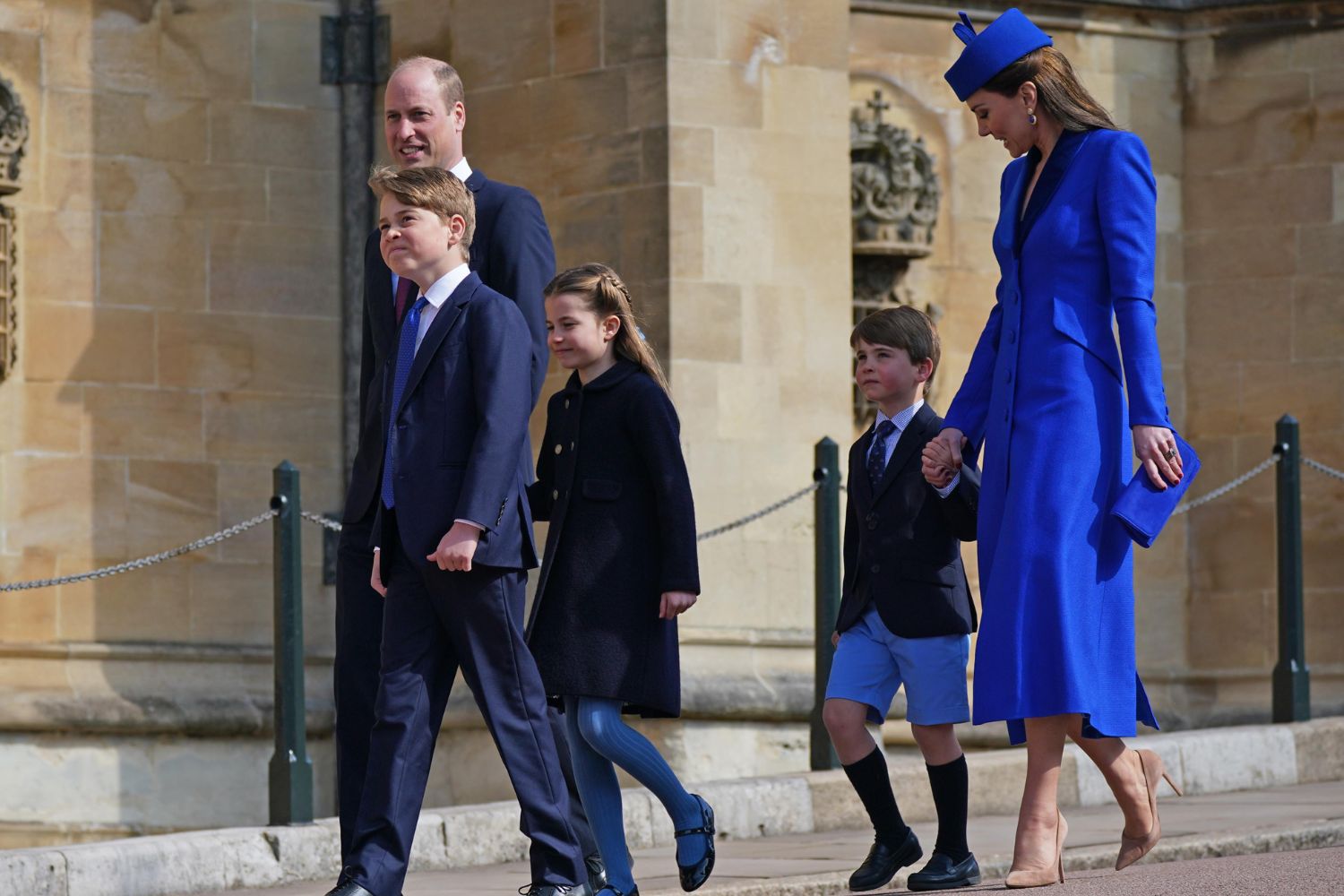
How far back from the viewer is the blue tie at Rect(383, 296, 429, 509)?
567 cm

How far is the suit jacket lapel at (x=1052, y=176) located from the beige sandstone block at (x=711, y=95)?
3850 mm

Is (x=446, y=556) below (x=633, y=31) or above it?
below

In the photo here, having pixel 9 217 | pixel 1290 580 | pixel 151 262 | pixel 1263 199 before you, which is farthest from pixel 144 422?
pixel 1263 199

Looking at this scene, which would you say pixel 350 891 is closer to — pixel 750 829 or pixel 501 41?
pixel 750 829

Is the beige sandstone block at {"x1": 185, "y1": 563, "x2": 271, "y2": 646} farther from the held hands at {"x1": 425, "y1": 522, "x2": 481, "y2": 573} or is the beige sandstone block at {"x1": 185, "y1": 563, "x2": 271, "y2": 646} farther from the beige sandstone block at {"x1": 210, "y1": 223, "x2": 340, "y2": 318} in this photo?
the held hands at {"x1": 425, "y1": 522, "x2": 481, "y2": 573}

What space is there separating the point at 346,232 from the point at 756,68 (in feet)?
6.24

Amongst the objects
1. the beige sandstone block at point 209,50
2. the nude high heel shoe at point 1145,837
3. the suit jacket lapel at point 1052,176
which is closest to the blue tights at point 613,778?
the nude high heel shoe at point 1145,837

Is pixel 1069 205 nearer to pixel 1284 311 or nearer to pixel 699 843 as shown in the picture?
pixel 699 843

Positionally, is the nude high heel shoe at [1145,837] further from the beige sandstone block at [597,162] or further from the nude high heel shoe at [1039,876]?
the beige sandstone block at [597,162]

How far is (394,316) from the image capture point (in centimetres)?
595

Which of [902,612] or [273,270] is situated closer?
[902,612]

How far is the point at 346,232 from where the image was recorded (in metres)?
10.7

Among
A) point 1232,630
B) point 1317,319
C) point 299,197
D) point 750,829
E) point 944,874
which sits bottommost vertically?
point 750,829

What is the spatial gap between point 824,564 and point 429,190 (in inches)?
130
